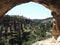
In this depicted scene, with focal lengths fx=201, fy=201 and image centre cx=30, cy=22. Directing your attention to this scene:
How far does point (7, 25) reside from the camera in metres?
42.0

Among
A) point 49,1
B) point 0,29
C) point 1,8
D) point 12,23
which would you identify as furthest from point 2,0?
point 12,23

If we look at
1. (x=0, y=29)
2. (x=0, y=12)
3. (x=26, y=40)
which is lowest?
(x=26, y=40)

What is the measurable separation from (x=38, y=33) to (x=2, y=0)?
3012 centimetres

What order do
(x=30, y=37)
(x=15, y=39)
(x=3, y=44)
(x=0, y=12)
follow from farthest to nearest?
(x=30, y=37) → (x=15, y=39) → (x=3, y=44) → (x=0, y=12)

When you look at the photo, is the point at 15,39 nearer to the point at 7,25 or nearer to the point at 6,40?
the point at 6,40

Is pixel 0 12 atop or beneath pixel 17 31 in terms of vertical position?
atop

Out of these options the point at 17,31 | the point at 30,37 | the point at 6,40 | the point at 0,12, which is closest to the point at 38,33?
the point at 30,37

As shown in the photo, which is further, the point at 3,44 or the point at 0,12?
the point at 3,44

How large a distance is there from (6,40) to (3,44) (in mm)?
1226

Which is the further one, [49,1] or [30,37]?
[30,37]

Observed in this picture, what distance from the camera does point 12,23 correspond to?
4297 centimetres

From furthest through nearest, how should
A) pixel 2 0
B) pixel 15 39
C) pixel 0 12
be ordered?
pixel 15 39 < pixel 0 12 < pixel 2 0

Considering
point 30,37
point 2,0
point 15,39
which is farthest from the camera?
point 30,37

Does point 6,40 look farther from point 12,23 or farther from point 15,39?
point 12,23
